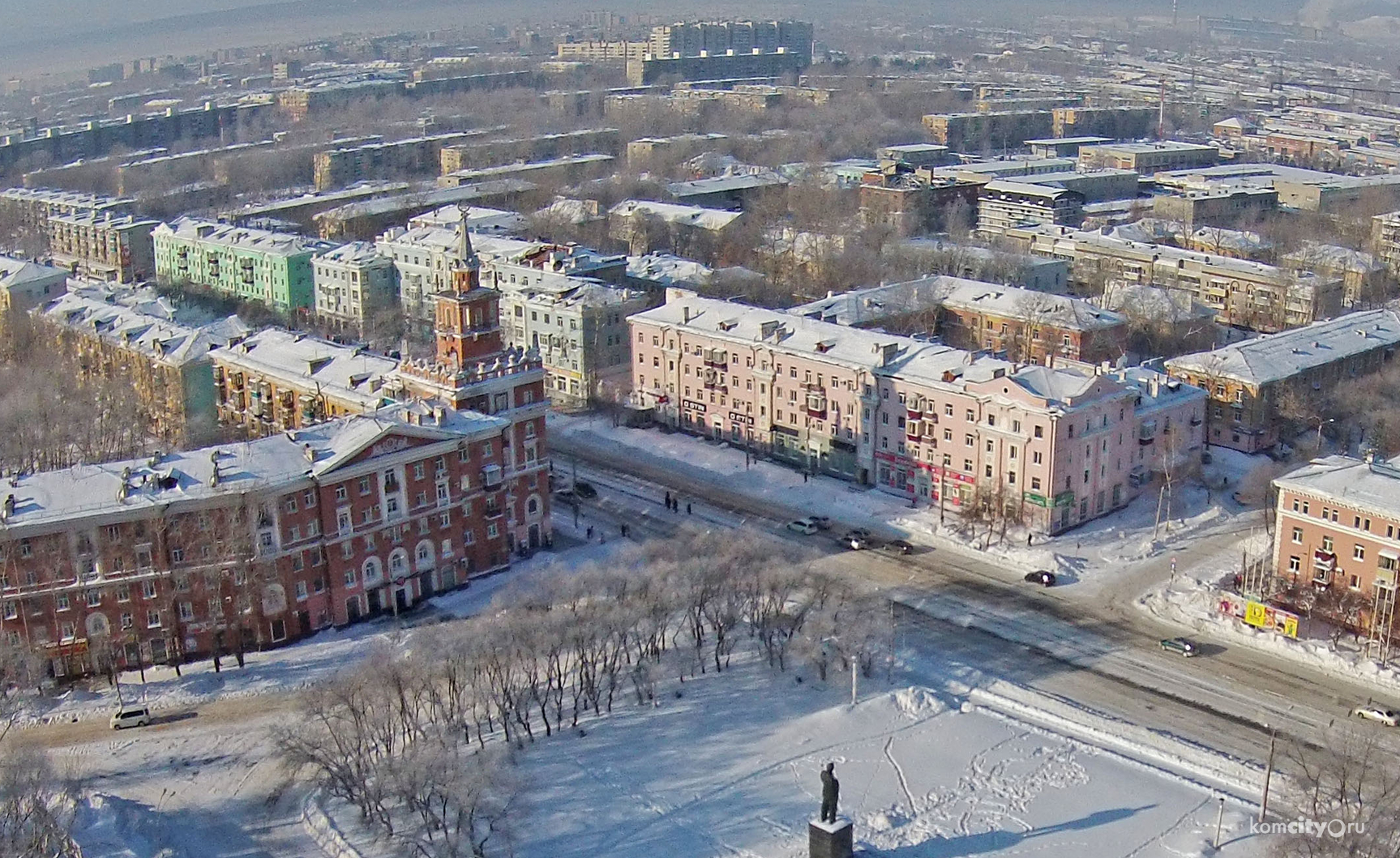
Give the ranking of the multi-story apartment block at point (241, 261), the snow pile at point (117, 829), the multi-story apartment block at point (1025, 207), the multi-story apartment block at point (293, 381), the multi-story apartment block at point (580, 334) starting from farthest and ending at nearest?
the multi-story apartment block at point (1025, 207) → the multi-story apartment block at point (241, 261) → the multi-story apartment block at point (580, 334) → the multi-story apartment block at point (293, 381) → the snow pile at point (117, 829)

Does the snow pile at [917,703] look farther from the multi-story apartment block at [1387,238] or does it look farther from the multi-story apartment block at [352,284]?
the multi-story apartment block at [1387,238]

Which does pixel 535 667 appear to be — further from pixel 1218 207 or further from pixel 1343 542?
pixel 1218 207

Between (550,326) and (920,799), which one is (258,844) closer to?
(920,799)

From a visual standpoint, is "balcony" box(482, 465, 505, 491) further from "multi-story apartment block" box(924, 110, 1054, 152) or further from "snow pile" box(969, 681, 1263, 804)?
"multi-story apartment block" box(924, 110, 1054, 152)

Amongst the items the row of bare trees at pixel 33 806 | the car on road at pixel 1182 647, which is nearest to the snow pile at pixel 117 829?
the row of bare trees at pixel 33 806

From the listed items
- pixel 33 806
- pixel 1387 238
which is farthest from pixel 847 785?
pixel 1387 238

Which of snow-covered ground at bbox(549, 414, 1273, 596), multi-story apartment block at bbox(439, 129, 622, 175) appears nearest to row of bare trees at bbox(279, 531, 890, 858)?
snow-covered ground at bbox(549, 414, 1273, 596)
